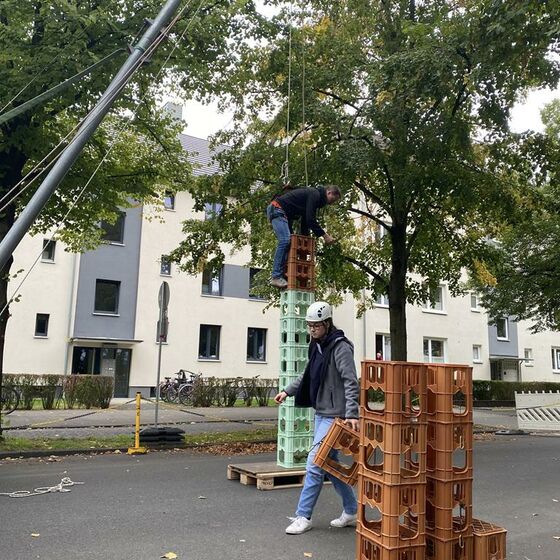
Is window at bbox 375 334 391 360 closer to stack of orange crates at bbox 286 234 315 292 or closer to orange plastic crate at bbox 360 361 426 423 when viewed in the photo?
Answer: stack of orange crates at bbox 286 234 315 292

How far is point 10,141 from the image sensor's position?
10148 millimetres

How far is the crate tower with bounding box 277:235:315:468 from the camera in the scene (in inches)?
313

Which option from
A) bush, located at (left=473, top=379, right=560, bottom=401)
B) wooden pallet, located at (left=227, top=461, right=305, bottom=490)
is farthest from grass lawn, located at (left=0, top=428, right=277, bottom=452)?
bush, located at (left=473, top=379, right=560, bottom=401)

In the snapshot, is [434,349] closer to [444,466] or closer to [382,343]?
[382,343]

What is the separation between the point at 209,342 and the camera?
31.4m

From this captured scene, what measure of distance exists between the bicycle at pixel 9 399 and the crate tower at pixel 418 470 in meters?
15.1

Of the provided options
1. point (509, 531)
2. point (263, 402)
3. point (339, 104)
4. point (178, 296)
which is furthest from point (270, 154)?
point (178, 296)

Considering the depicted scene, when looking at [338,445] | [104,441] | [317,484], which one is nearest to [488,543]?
[338,445]

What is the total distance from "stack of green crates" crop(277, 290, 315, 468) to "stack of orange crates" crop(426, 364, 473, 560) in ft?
11.6

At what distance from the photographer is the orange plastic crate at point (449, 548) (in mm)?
4297

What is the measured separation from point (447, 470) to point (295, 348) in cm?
378

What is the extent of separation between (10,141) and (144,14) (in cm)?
322

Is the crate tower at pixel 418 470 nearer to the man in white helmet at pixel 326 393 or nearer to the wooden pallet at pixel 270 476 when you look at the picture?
the man in white helmet at pixel 326 393

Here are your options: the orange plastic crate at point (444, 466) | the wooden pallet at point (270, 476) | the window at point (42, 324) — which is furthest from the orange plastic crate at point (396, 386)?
the window at point (42, 324)
